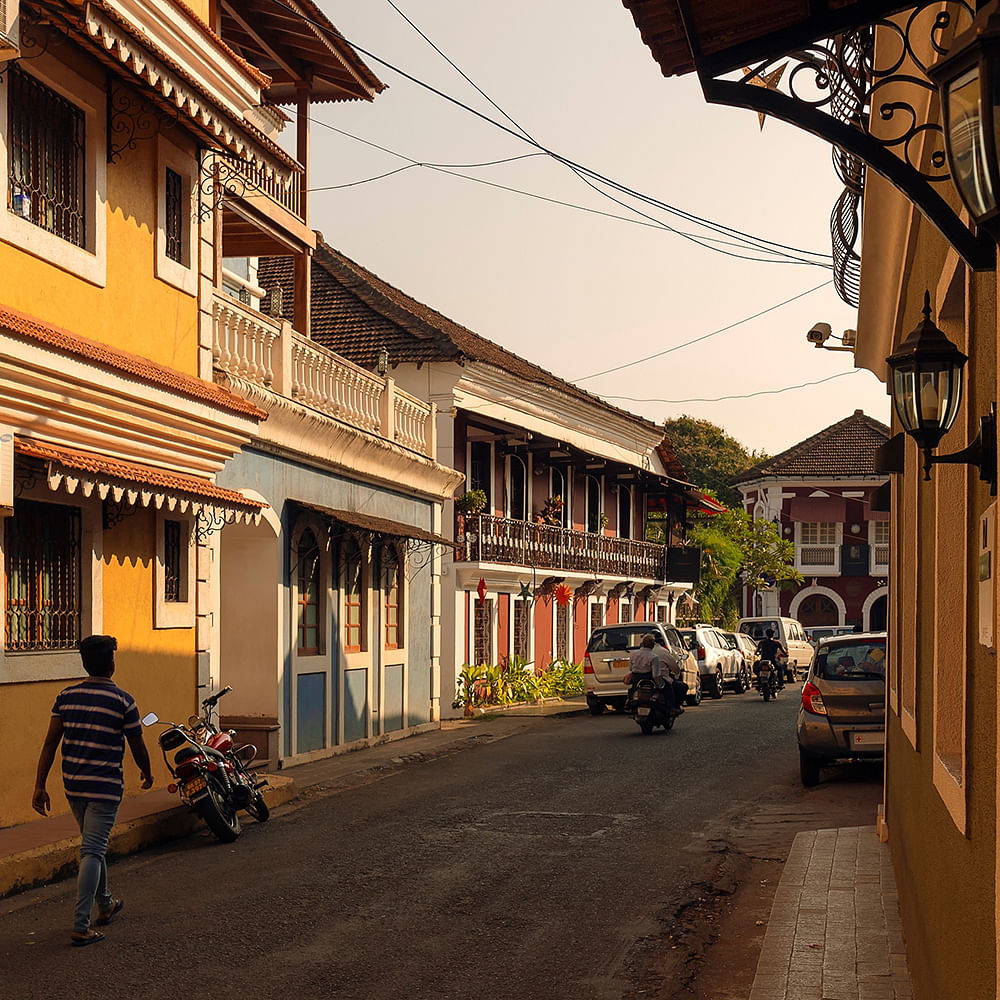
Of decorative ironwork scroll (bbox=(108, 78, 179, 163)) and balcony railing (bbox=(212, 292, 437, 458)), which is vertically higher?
decorative ironwork scroll (bbox=(108, 78, 179, 163))

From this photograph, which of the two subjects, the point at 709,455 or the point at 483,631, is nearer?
the point at 483,631

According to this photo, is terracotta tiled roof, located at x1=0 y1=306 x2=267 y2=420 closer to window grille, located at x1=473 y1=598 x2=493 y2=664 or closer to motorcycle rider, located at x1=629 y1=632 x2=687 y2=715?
motorcycle rider, located at x1=629 y1=632 x2=687 y2=715

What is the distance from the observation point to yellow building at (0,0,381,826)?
10.9 metres

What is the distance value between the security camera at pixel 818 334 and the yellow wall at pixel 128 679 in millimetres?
11510

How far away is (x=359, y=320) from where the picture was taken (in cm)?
3008

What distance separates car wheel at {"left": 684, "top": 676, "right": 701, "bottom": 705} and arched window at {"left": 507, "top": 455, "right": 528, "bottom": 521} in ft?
19.8

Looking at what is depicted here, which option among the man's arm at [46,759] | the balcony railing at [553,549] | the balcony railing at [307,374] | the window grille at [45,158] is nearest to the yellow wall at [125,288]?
the window grille at [45,158]

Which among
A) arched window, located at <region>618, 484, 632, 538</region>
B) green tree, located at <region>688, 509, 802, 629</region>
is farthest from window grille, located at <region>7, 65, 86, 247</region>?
green tree, located at <region>688, 509, 802, 629</region>

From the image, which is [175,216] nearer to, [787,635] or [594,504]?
[594,504]

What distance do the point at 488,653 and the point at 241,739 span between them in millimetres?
15137

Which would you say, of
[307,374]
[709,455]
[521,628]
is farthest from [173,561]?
[709,455]

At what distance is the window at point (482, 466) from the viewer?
1274 inches

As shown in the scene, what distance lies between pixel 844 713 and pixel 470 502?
1537cm

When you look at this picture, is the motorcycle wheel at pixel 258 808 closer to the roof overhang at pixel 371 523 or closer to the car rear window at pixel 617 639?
the roof overhang at pixel 371 523
